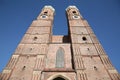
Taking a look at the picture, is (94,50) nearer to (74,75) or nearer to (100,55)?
(100,55)

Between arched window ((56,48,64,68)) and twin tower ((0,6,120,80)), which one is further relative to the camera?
arched window ((56,48,64,68))

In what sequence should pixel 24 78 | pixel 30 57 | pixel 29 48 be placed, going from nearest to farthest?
pixel 24 78
pixel 30 57
pixel 29 48

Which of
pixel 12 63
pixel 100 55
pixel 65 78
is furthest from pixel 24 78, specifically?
pixel 100 55

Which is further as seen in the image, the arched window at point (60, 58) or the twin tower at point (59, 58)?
the arched window at point (60, 58)

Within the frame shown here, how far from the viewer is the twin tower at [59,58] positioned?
15438 mm

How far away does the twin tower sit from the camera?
1544 cm

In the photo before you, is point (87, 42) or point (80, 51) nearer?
point (80, 51)

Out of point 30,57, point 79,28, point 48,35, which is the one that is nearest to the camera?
point 30,57

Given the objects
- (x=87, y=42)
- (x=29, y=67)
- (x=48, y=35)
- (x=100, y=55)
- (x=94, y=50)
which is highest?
(x=48, y=35)

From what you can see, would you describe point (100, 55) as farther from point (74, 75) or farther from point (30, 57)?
point (30, 57)

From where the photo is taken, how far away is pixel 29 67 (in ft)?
53.9

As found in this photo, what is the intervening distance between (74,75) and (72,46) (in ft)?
16.6

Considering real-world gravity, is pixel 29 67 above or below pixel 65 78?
above

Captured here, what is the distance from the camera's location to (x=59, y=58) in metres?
18.8
